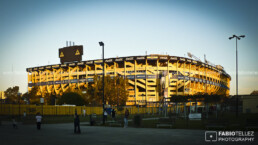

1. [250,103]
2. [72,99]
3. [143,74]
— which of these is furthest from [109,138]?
[143,74]

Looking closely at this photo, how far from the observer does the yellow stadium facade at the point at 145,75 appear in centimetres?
9356

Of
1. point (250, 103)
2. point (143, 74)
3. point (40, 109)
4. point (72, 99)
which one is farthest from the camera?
point (143, 74)

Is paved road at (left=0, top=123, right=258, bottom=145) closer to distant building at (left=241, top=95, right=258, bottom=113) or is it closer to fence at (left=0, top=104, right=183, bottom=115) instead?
fence at (left=0, top=104, right=183, bottom=115)

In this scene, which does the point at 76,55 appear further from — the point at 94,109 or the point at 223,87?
the point at 223,87

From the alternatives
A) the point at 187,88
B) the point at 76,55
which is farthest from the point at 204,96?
the point at 187,88

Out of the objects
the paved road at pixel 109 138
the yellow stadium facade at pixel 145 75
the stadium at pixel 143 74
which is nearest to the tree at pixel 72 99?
the stadium at pixel 143 74

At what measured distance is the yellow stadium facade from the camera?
93562 mm

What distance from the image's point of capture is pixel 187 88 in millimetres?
98375

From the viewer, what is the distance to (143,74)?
9344cm

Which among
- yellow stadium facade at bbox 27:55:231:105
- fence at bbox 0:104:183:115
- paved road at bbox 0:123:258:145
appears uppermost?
yellow stadium facade at bbox 27:55:231:105

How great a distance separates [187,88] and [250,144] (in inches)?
3474

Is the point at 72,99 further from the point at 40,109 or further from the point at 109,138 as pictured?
the point at 109,138

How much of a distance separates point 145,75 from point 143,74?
0.80 metres

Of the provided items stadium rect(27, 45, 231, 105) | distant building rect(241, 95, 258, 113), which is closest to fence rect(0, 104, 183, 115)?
distant building rect(241, 95, 258, 113)
